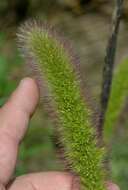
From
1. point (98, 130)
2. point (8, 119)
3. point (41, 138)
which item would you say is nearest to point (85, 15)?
point (41, 138)

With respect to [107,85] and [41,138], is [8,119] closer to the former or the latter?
[107,85]

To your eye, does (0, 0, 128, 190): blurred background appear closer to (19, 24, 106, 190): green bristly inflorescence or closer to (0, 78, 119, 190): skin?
(0, 78, 119, 190): skin

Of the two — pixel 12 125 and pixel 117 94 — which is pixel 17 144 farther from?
pixel 117 94

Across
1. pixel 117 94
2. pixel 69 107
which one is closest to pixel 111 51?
pixel 69 107

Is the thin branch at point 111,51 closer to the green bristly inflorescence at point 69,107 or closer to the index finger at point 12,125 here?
the green bristly inflorescence at point 69,107

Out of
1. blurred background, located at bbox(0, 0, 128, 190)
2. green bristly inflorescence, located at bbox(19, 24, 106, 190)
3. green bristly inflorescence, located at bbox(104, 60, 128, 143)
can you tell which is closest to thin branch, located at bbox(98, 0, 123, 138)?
green bristly inflorescence, located at bbox(19, 24, 106, 190)

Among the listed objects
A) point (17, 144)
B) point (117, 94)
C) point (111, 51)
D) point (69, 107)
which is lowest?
point (17, 144)
